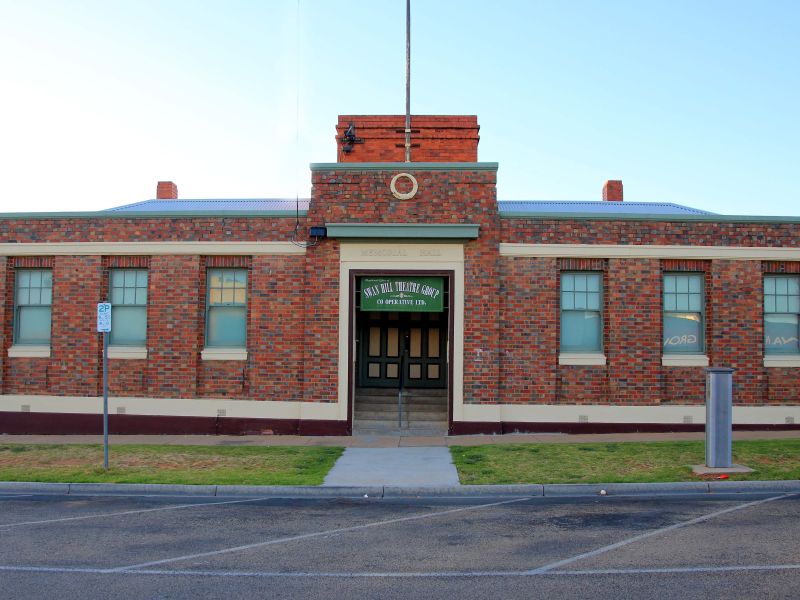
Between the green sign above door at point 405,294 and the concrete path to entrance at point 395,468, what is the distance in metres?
3.19

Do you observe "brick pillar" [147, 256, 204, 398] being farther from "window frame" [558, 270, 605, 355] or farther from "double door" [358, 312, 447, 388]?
"window frame" [558, 270, 605, 355]

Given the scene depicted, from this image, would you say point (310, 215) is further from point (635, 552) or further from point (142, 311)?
point (635, 552)

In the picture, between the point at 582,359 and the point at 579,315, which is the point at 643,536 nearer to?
the point at 582,359

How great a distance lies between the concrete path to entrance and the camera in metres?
11.0

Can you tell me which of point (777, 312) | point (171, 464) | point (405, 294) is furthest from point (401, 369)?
point (777, 312)

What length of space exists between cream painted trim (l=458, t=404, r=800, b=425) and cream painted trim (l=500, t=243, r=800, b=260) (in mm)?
3157

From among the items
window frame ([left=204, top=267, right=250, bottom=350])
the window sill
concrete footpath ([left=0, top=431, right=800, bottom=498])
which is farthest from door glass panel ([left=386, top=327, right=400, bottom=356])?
concrete footpath ([left=0, top=431, right=800, bottom=498])

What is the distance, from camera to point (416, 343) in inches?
728

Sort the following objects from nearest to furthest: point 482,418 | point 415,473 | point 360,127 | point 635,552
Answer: point 635,552, point 415,473, point 482,418, point 360,127

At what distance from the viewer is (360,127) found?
936 inches

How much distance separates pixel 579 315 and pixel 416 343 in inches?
171

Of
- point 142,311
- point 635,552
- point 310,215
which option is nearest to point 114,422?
point 142,311

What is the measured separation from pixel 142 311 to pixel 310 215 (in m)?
4.36

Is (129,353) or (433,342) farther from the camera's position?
(433,342)
